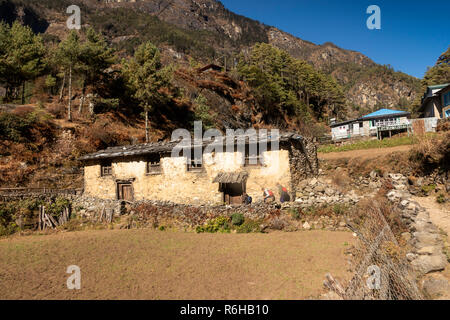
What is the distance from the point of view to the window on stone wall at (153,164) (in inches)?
658

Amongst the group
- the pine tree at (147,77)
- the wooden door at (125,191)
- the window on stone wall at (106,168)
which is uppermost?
the pine tree at (147,77)

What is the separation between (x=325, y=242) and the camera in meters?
10.3

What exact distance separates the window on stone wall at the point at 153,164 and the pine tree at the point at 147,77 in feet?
39.1

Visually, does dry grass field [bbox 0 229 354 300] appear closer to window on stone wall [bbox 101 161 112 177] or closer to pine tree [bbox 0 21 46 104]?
window on stone wall [bbox 101 161 112 177]

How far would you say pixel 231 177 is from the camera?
47.7 ft

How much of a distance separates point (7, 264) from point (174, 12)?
6826 inches

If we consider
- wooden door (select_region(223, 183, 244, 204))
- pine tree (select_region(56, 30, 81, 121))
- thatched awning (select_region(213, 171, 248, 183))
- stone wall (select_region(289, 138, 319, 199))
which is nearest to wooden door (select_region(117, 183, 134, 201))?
thatched awning (select_region(213, 171, 248, 183))

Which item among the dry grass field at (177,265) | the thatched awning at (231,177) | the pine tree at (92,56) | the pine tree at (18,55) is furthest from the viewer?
the pine tree at (92,56)

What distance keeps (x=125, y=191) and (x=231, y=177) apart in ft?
27.7

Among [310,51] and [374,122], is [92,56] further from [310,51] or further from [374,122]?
[310,51]

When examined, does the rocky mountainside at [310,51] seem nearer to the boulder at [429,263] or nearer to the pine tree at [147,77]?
the pine tree at [147,77]

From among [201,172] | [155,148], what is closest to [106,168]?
[155,148]

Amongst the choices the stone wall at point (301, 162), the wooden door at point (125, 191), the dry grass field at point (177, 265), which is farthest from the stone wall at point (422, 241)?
the wooden door at point (125, 191)

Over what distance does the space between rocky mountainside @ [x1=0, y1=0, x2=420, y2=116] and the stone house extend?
53208 mm
